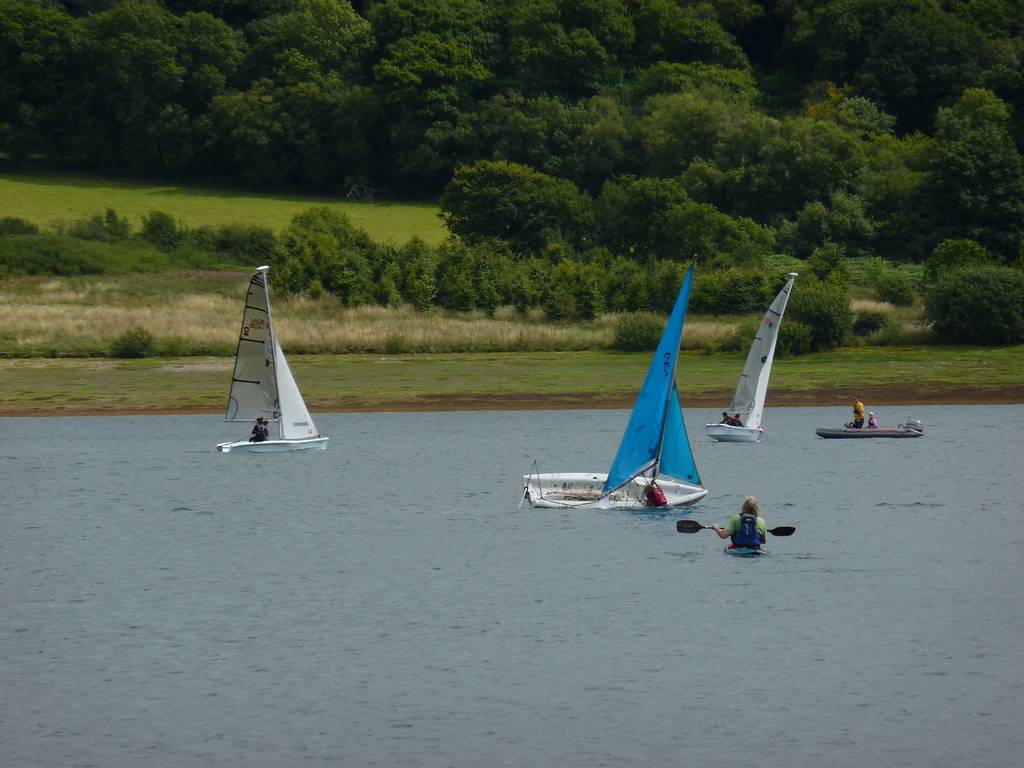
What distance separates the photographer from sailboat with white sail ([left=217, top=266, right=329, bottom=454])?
58875 millimetres

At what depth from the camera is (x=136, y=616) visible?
3972 centimetres

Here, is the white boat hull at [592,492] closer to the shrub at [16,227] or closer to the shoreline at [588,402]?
the shoreline at [588,402]

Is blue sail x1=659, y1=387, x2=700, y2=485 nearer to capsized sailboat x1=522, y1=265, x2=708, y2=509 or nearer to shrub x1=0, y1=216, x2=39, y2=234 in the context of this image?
capsized sailboat x1=522, y1=265, x2=708, y2=509

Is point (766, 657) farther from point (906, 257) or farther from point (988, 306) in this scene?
point (906, 257)

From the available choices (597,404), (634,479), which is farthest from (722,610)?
(597,404)

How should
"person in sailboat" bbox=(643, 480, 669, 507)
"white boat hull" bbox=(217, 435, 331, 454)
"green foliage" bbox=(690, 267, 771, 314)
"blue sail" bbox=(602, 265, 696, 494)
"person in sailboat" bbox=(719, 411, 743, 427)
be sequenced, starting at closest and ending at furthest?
1. "blue sail" bbox=(602, 265, 696, 494)
2. "person in sailboat" bbox=(643, 480, 669, 507)
3. "white boat hull" bbox=(217, 435, 331, 454)
4. "person in sailboat" bbox=(719, 411, 743, 427)
5. "green foliage" bbox=(690, 267, 771, 314)

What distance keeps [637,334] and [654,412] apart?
38.3 meters

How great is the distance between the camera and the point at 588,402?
72.1 m

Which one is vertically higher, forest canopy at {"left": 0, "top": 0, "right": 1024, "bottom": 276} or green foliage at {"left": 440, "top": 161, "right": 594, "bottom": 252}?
forest canopy at {"left": 0, "top": 0, "right": 1024, "bottom": 276}

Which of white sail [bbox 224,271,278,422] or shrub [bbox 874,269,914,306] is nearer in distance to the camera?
white sail [bbox 224,271,278,422]

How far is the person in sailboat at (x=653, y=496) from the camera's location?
4806 centimetres

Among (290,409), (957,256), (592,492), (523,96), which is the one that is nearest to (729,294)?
(957,256)

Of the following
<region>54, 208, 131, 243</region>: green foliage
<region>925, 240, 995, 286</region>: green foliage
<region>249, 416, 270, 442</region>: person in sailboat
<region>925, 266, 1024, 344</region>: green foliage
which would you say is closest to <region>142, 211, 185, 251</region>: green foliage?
<region>54, 208, 131, 243</region>: green foliage

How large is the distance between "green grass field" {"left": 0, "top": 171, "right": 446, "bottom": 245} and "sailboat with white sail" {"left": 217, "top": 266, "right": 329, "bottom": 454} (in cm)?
6465
